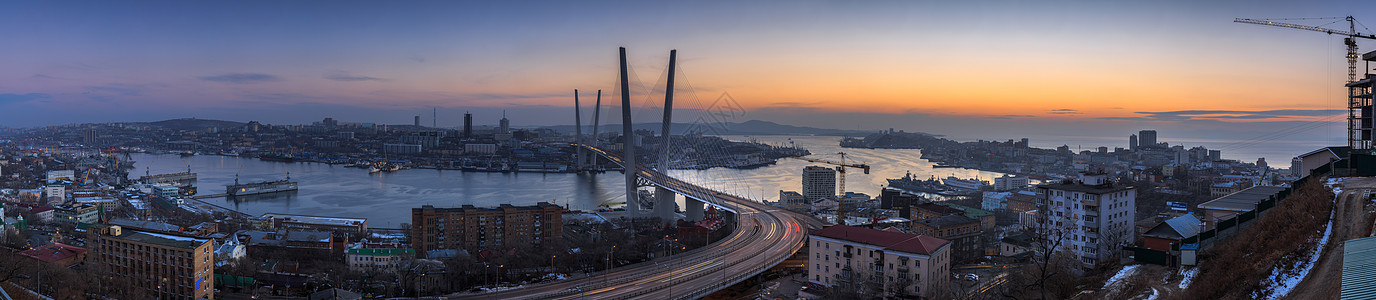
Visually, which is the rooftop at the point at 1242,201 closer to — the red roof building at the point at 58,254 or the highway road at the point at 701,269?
the highway road at the point at 701,269

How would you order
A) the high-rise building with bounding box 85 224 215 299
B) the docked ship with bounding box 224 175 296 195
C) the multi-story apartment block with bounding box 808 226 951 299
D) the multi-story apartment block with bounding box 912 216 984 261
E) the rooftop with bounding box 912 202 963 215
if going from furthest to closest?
1. the docked ship with bounding box 224 175 296 195
2. the rooftop with bounding box 912 202 963 215
3. the multi-story apartment block with bounding box 912 216 984 261
4. the high-rise building with bounding box 85 224 215 299
5. the multi-story apartment block with bounding box 808 226 951 299

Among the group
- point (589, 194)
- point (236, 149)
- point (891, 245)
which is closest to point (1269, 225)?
point (891, 245)

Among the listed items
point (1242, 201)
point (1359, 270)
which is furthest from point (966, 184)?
point (1359, 270)

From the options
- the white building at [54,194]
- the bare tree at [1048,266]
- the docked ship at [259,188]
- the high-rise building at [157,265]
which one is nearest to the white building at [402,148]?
the docked ship at [259,188]

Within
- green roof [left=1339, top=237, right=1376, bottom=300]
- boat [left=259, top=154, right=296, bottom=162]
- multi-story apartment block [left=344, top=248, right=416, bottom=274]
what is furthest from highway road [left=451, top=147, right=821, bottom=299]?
boat [left=259, top=154, right=296, bottom=162]

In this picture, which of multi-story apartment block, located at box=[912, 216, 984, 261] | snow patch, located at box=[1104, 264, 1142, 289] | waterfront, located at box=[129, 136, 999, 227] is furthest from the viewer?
waterfront, located at box=[129, 136, 999, 227]

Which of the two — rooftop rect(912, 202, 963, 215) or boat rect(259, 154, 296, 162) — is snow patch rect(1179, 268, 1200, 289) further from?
boat rect(259, 154, 296, 162)
